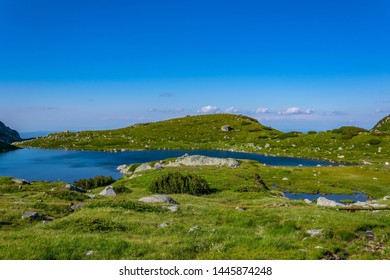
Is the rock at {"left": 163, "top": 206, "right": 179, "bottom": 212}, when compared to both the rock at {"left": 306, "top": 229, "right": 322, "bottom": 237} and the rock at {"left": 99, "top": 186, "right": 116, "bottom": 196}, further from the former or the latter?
the rock at {"left": 99, "top": 186, "right": 116, "bottom": 196}

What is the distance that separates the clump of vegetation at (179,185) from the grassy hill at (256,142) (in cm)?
6859

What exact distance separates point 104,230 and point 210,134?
165657 millimetres

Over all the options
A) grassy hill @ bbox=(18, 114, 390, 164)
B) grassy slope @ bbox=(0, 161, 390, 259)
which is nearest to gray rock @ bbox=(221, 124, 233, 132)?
grassy hill @ bbox=(18, 114, 390, 164)

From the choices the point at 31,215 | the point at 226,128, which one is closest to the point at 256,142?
the point at 226,128

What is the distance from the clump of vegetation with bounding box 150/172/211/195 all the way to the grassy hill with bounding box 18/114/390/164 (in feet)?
225

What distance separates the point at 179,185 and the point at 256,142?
10885 centimetres

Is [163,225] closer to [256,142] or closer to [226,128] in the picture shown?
[256,142]

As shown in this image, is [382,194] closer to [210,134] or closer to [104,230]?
[104,230]

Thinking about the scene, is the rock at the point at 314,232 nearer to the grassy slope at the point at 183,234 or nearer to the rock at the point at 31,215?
the grassy slope at the point at 183,234

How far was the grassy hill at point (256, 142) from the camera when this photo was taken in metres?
110

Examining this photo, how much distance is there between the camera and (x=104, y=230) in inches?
719
